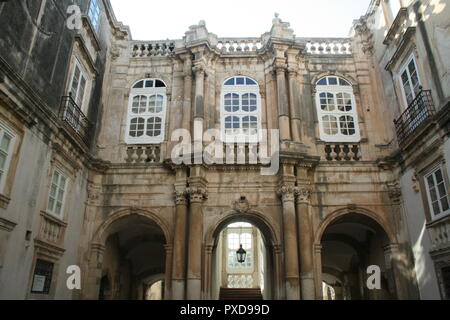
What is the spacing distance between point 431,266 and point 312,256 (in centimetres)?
321

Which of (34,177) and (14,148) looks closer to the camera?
(14,148)

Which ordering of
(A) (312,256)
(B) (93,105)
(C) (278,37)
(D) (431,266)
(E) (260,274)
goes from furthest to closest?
(E) (260,274) < (C) (278,37) < (B) (93,105) < (A) (312,256) < (D) (431,266)

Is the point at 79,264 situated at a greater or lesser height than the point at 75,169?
lesser

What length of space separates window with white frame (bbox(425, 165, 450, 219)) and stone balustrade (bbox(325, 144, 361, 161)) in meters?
2.84

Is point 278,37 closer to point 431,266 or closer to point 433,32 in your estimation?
point 433,32

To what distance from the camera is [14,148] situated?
8930mm

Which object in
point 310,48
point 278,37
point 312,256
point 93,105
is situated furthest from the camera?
point 310,48

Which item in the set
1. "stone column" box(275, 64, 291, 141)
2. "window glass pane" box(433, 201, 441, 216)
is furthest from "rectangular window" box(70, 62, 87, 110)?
"window glass pane" box(433, 201, 441, 216)

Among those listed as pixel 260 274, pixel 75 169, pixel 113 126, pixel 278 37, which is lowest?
pixel 260 274

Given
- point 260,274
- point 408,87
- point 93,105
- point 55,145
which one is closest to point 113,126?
point 93,105

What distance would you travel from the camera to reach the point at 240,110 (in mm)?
14391

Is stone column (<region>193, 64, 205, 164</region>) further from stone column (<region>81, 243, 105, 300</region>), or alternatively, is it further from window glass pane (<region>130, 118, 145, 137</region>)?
stone column (<region>81, 243, 105, 300</region>)

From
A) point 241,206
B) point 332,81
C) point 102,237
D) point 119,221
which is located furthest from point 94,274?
point 332,81

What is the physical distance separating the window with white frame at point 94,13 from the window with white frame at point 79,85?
200 centimetres
